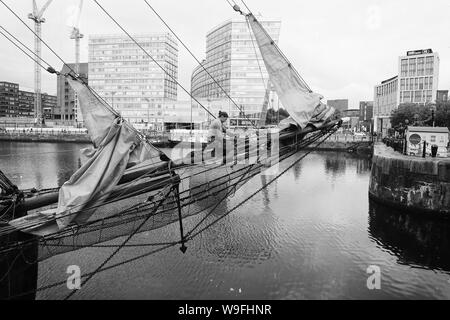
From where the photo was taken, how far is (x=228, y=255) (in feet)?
52.9

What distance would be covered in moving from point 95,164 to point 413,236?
18998 millimetres

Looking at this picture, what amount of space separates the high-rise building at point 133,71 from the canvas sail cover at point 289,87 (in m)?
132

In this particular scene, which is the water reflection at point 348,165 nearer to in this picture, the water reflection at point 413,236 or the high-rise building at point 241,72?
the water reflection at point 413,236

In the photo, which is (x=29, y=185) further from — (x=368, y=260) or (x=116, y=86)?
(x=116, y=86)

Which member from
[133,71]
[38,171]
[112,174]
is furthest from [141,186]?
[133,71]

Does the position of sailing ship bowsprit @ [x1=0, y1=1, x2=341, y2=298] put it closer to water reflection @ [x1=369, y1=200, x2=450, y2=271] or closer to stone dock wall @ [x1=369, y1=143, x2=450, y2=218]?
water reflection @ [x1=369, y1=200, x2=450, y2=271]

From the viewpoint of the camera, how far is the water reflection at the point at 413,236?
55.0 feet

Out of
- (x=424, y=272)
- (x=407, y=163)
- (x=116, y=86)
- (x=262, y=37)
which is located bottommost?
(x=424, y=272)

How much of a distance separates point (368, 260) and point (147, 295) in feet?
34.6

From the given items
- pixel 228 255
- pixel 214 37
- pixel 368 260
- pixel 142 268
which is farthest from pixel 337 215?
pixel 214 37

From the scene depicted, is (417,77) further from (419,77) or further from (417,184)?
(417,184)

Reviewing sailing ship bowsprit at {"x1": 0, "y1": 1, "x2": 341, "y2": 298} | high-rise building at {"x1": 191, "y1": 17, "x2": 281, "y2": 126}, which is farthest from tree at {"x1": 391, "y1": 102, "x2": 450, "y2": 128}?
high-rise building at {"x1": 191, "y1": 17, "x2": 281, "y2": 126}

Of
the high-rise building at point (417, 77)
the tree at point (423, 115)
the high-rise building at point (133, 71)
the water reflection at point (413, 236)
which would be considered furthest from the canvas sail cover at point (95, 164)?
the high-rise building at point (417, 77)

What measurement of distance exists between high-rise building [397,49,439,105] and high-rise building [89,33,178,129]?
125871 millimetres
